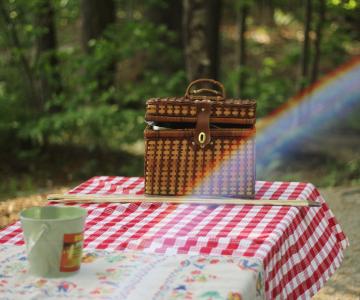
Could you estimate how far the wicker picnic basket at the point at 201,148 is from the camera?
300 cm

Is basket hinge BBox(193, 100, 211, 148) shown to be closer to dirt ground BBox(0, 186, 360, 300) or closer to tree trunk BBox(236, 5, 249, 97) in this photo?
dirt ground BBox(0, 186, 360, 300)

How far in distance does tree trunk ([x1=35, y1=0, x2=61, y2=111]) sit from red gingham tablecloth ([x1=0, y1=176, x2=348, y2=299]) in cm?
671

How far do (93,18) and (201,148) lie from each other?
26.6 ft

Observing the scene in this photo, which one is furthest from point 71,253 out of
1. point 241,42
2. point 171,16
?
point 171,16

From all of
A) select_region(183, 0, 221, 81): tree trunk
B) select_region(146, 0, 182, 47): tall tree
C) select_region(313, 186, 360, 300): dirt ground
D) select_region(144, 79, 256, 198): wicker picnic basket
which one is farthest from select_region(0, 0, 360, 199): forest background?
select_region(144, 79, 256, 198): wicker picnic basket

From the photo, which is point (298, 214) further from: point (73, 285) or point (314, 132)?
point (314, 132)

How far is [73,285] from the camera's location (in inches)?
77.4

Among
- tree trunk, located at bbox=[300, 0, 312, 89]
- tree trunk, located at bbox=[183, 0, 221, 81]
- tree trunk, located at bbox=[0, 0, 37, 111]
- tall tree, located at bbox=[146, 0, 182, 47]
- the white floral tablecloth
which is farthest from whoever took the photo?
tall tree, located at bbox=[146, 0, 182, 47]

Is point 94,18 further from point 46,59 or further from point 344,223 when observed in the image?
point 344,223

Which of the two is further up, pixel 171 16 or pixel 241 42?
pixel 171 16

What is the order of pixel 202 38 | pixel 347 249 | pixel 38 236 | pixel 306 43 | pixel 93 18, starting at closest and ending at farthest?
pixel 38 236 → pixel 347 249 → pixel 202 38 → pixel 306 43 → pixel 93 18

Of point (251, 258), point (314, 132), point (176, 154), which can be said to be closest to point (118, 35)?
point (314, 132)

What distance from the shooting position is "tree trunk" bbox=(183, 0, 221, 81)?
8.98 metres

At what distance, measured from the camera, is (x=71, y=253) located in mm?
2035
